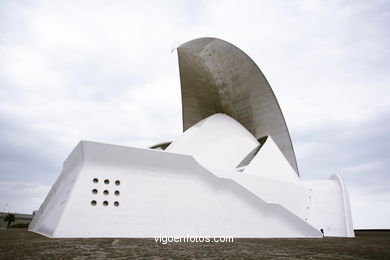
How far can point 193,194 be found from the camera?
7844 mm

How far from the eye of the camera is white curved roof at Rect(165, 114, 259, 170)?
13062 millimetres

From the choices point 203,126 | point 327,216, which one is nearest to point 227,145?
point 203,126

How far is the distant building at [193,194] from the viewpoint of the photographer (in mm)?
6582

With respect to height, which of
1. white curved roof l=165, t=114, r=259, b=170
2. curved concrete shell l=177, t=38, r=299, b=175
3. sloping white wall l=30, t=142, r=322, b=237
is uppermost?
curved concrete shell l=177, t=38, r=299, b=175

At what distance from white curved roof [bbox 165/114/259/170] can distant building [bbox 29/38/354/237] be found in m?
0.05

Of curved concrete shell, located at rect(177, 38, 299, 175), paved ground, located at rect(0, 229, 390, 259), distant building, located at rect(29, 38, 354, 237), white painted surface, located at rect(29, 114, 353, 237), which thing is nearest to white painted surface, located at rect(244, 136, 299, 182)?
distant building, located at rect(29, 38, 354, 237)

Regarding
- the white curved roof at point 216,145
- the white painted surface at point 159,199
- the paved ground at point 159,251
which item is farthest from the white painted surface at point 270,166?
the paved ground at point 159,251

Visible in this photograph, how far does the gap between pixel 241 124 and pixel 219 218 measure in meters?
10.7

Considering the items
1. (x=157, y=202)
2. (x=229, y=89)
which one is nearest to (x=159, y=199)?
(x=157, y=202)

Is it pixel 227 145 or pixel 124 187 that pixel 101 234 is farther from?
pixel 227 145

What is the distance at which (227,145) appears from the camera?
1401cm

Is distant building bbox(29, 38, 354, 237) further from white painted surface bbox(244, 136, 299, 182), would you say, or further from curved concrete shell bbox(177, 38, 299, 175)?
curved concrete shell bbox(177, 38, 299, 175)

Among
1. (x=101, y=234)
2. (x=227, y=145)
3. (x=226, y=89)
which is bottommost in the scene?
(x=101, y=234)

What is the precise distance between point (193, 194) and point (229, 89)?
11100 mm
